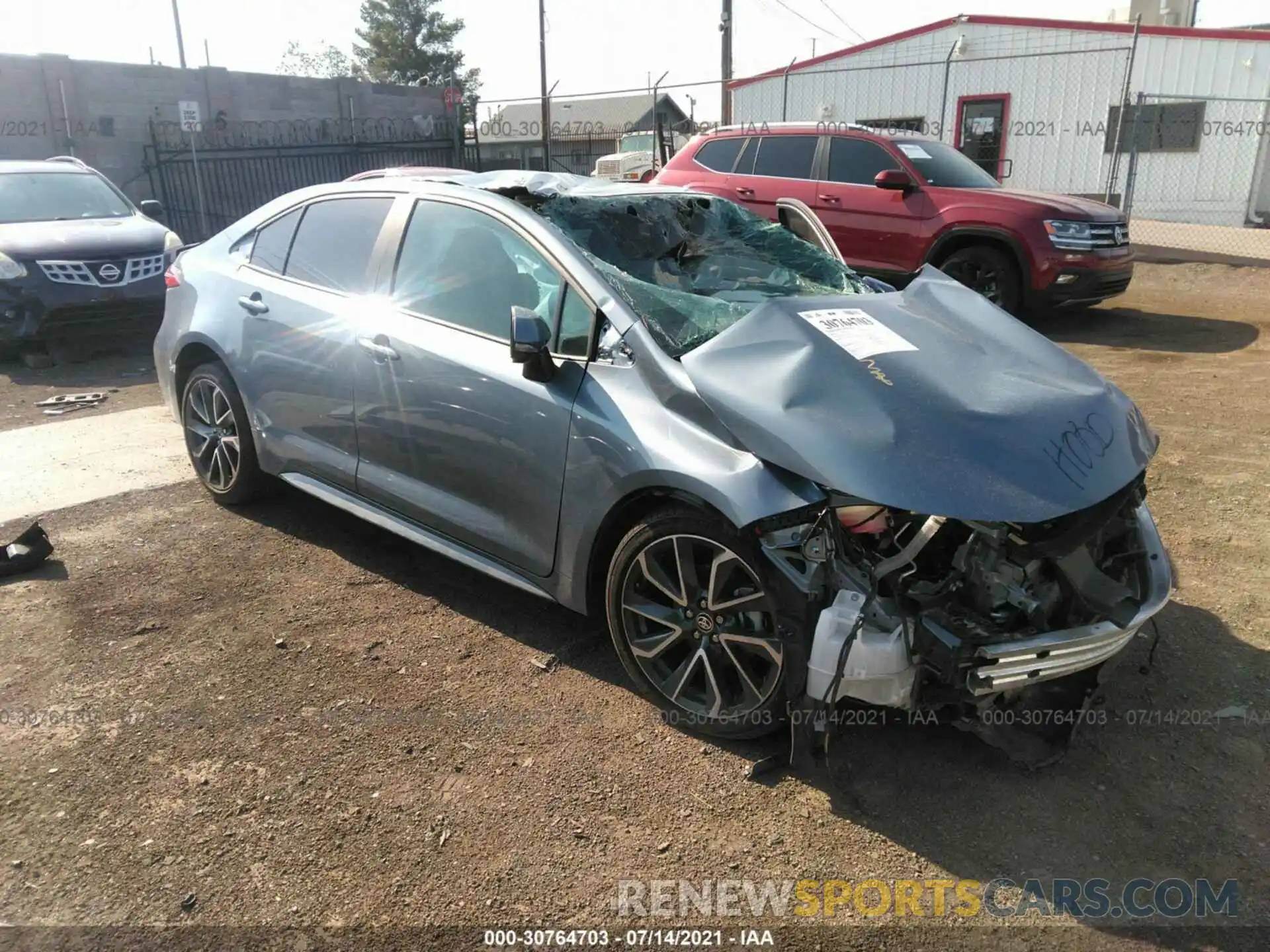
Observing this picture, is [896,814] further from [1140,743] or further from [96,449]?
[96,449]

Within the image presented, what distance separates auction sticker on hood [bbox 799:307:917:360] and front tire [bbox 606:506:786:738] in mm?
786

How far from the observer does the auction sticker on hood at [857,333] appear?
3.08 meters

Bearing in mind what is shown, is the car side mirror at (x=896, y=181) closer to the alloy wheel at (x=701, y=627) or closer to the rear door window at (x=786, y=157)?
the rear door window at (x=786, y=157)

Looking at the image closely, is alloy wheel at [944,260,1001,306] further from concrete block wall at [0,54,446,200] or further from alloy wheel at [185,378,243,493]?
concrete block wall at [0,54,446,200]

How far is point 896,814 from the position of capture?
8.94ft

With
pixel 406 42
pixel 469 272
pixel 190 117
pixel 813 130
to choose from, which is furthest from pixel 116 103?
pixel 406 42

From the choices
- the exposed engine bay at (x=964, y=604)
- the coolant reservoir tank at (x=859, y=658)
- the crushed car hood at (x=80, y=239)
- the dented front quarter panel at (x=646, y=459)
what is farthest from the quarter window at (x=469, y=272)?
the crushed car hood at (x=80, y=239)

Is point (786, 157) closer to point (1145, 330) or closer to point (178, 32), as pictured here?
point (1145, 330)

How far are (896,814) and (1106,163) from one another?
18.4 metres

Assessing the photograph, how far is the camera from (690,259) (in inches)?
158

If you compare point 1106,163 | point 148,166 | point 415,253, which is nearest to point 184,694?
point 415,253

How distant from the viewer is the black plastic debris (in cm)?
420

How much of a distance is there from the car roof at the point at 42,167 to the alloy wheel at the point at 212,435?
261 inches

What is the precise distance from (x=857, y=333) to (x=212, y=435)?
3417mm
